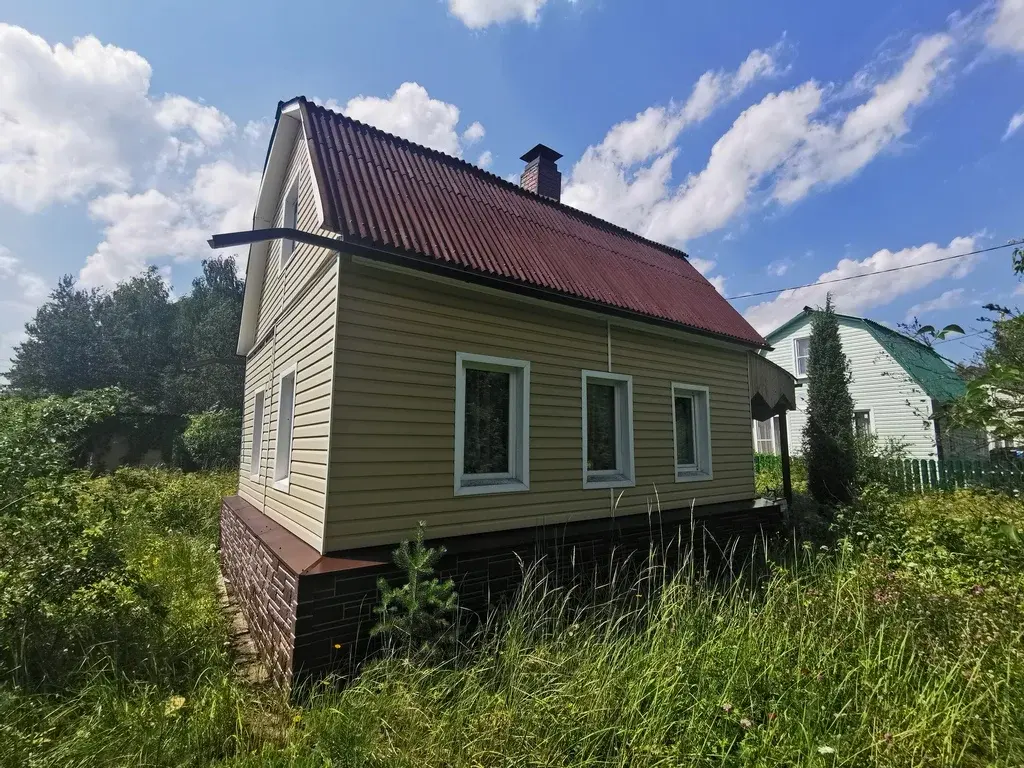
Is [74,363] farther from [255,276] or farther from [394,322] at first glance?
[394,322]

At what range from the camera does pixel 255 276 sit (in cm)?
899

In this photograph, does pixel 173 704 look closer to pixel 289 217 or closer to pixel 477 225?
pixel 477 225

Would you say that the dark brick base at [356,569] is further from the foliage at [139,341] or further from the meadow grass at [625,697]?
the foliage at [139,341]

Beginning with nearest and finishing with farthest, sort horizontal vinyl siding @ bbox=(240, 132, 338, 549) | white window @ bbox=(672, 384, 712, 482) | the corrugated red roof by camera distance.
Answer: horizontal vinyl siding @ bbox=(240, 132, 338, 549) < the corrugated red roof < white window @ bbox=(672, 384, 712, 482)

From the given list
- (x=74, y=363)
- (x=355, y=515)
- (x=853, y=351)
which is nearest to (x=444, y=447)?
(x=355, y=515)

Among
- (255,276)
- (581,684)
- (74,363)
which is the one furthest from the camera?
(74,363)

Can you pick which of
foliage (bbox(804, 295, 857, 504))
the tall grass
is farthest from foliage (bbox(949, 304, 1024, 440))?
foliage (bbox(804, 295, 857, 504))

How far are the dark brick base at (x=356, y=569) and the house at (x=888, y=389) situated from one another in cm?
1371

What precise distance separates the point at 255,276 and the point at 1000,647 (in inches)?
424

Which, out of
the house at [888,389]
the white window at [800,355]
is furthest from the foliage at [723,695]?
the white window at [800,355]

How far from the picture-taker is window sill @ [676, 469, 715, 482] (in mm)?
7449

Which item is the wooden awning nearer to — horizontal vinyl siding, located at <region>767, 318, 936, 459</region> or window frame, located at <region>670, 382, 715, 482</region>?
window frame, located at <region>670, 382, 715, 482</region>

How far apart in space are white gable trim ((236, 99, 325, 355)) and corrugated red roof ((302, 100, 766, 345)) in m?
0.33

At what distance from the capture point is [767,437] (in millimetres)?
20422
